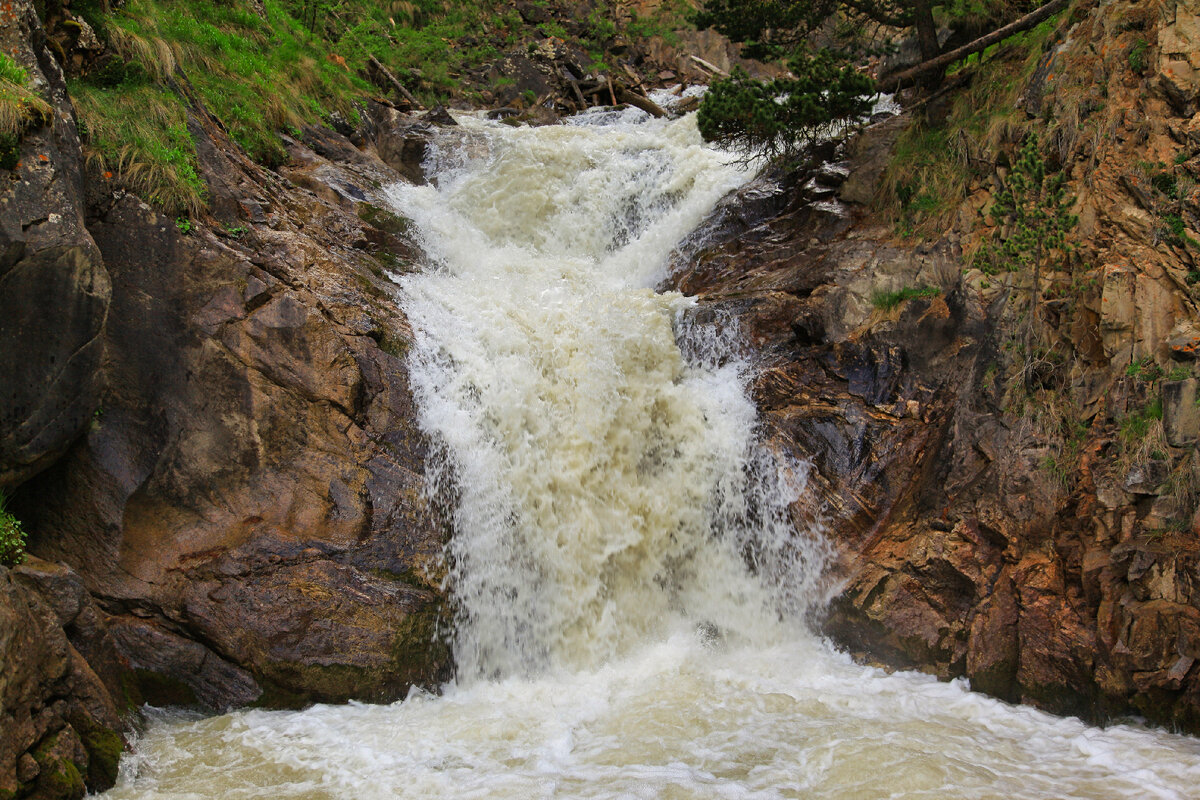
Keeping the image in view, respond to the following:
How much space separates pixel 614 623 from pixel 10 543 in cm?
534

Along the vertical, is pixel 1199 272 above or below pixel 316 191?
below

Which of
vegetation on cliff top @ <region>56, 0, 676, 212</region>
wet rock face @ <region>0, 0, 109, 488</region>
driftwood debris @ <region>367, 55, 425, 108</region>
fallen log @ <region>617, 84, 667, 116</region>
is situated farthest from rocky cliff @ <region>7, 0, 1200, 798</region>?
fallen log @ <region>617, 84, 667, 116</region>

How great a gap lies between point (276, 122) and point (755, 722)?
11254 mm

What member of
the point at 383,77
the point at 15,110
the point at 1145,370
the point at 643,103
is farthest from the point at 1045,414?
the point at 383,77

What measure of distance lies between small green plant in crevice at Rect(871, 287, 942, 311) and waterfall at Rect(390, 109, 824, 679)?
1.84m

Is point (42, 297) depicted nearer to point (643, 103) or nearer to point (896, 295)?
point (896, 295)

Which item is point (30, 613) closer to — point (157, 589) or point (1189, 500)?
point (157, 589)

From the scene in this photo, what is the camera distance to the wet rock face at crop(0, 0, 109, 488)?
5.73m

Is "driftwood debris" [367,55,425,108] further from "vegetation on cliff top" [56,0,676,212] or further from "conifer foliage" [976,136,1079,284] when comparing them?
"conifer foliage" [976,136,1079,284]

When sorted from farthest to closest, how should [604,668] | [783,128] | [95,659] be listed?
[783,128], [604,668], [95,659]

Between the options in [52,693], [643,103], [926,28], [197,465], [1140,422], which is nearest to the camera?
[52,693]

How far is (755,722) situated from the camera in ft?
20.1

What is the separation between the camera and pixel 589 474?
329 inches

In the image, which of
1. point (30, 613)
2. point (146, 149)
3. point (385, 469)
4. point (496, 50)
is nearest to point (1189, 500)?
point (385, 469)
